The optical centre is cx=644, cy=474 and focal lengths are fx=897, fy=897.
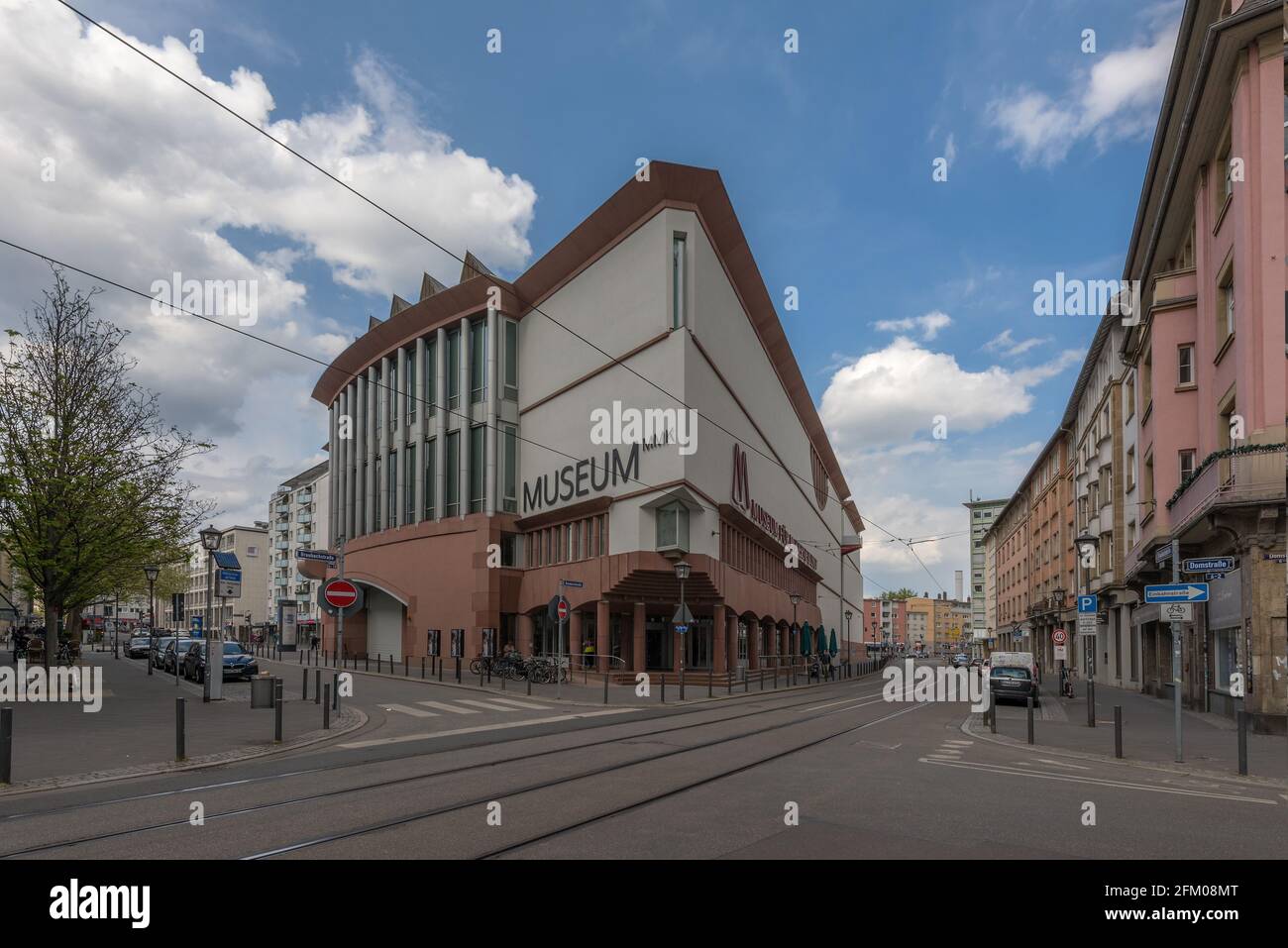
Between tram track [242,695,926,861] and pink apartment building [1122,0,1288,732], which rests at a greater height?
pink apartment building [1122,0,1288,732]

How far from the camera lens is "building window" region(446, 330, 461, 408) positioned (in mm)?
47312

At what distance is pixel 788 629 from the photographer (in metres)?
60.1

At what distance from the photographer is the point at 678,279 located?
37.2m

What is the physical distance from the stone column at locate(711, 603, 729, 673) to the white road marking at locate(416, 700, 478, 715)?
1664cm

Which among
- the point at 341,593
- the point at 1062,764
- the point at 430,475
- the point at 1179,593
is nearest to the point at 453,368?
the point at 430,475

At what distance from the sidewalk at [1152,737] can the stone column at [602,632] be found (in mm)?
15373

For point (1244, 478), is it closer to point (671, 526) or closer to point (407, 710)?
point (407, 710)

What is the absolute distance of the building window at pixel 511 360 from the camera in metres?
45.6

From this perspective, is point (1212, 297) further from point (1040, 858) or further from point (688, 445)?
point (1040, 858)

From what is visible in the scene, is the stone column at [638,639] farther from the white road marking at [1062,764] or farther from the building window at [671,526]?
the white road marking at [1062,764]

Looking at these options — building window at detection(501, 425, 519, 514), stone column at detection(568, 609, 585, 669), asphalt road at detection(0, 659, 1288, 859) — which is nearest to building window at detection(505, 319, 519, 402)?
building window at detection(501, 425, 519, 514)
